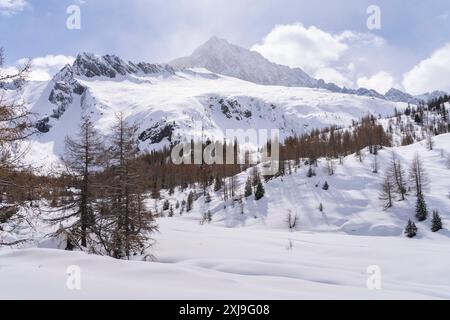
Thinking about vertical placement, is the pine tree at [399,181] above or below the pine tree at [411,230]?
above

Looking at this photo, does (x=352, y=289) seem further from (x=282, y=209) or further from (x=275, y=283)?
(x=282, y=209)

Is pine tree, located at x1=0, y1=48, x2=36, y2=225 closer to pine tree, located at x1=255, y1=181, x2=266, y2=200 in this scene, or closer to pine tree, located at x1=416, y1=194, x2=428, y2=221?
pine tree, located at x1=416, y1=194, x2=428, y2=221

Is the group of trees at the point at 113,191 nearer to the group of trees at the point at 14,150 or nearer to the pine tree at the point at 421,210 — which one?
the group of trees at the point at 14,150

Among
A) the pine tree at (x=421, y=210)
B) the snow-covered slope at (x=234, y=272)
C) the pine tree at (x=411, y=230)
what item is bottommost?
the pine tree at (x=411, y=230)

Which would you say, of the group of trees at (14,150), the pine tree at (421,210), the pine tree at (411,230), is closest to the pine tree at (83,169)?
the group of trees at (14,150)

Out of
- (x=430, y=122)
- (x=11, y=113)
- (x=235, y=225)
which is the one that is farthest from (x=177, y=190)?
(x=430, y=122)

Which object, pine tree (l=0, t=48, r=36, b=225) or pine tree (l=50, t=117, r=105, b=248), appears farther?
pine tree (l=50, t=117, r=105, b=248)

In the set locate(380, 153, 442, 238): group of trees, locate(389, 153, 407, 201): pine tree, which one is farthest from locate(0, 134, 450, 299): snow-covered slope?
locate(389, 153, 407, 201): pine tree

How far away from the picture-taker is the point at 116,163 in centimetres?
2088

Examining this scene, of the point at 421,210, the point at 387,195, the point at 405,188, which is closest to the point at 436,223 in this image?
the point at 421,210

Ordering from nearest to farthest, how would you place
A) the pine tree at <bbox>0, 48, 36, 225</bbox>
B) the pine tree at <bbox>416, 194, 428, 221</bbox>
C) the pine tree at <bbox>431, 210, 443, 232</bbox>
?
the pine tree at <bbox>0, 48, 36, 225</bbox>
the pine tree at <bbox>431, 210, 443, 232</bbox>
the pine tree at <bbox>416, 194, 428, 221</bbox>

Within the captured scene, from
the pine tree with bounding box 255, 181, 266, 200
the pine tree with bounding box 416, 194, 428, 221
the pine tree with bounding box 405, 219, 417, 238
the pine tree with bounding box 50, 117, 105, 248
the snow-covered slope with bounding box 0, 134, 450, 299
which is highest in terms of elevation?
the pine tree with bounding box 50, 117, 105, 248

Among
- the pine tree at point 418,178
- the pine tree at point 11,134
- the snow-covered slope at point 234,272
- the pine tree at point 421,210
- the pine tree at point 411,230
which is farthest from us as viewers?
the pine tree at point 418,178

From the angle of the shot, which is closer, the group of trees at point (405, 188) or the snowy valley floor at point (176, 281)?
the snowy valley floor at point (176, 281)
